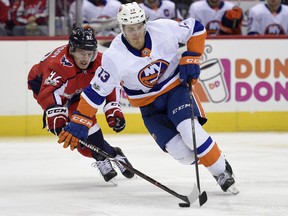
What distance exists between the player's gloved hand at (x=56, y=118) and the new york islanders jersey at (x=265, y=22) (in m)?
3.78

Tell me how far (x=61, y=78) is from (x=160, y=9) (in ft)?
11.6

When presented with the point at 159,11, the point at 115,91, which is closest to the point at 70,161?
the point at 115,91

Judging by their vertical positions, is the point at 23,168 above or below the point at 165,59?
below

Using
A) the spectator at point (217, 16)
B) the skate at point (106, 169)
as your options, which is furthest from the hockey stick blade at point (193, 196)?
the spectator at point (217, 16)

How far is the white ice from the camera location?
4.92 metres

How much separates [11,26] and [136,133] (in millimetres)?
1412

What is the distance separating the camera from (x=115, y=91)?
5879 mm

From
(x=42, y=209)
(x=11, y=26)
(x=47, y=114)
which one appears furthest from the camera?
(x=11, y=26)

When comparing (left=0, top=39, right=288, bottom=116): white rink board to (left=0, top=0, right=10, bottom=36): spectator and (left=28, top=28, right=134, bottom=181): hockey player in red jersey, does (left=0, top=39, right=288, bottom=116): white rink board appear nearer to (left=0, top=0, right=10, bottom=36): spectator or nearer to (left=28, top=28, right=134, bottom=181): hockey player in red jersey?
(left=0, top=0, right=10, bottom=36): spectator

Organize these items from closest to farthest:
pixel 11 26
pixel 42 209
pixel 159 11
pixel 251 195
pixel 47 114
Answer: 1. pixel 42 209
2. pixel 251 195
3. pixel 47 114
4. pixel 11 26
5. pixel 159 11

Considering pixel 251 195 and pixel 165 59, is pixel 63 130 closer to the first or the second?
pixel 165 59

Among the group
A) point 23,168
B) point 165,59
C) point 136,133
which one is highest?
point 165,59

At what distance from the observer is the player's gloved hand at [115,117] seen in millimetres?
5715

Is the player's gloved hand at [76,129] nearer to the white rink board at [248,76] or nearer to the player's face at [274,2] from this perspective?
the white rink board at [248,76]
